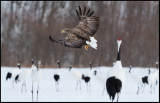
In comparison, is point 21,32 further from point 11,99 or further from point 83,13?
point 83,13

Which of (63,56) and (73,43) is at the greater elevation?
(63,56)

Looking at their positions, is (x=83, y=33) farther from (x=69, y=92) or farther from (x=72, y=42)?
(x=69, y=92)

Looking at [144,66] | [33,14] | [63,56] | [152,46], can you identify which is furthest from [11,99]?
[152,46]

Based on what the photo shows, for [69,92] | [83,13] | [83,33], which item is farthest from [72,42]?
[69,92]

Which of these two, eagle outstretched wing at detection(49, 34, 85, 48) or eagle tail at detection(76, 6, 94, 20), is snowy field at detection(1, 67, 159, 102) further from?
eagle outstretched wing at detection(49, 34, 85, 48)

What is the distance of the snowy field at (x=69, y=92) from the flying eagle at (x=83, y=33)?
516cm

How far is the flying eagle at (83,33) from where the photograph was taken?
2.99m

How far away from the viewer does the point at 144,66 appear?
14.4 m

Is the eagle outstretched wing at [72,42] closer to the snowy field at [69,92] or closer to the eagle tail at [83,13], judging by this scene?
the eagle tail at [83,13]

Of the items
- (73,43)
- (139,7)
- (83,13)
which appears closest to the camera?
(73,43)

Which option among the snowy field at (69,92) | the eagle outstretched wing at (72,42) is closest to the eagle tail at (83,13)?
the eagle outstretched wing at (72,42)

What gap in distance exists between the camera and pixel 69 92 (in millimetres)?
10250

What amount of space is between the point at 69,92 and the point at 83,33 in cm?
721

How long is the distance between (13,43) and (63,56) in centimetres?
477
